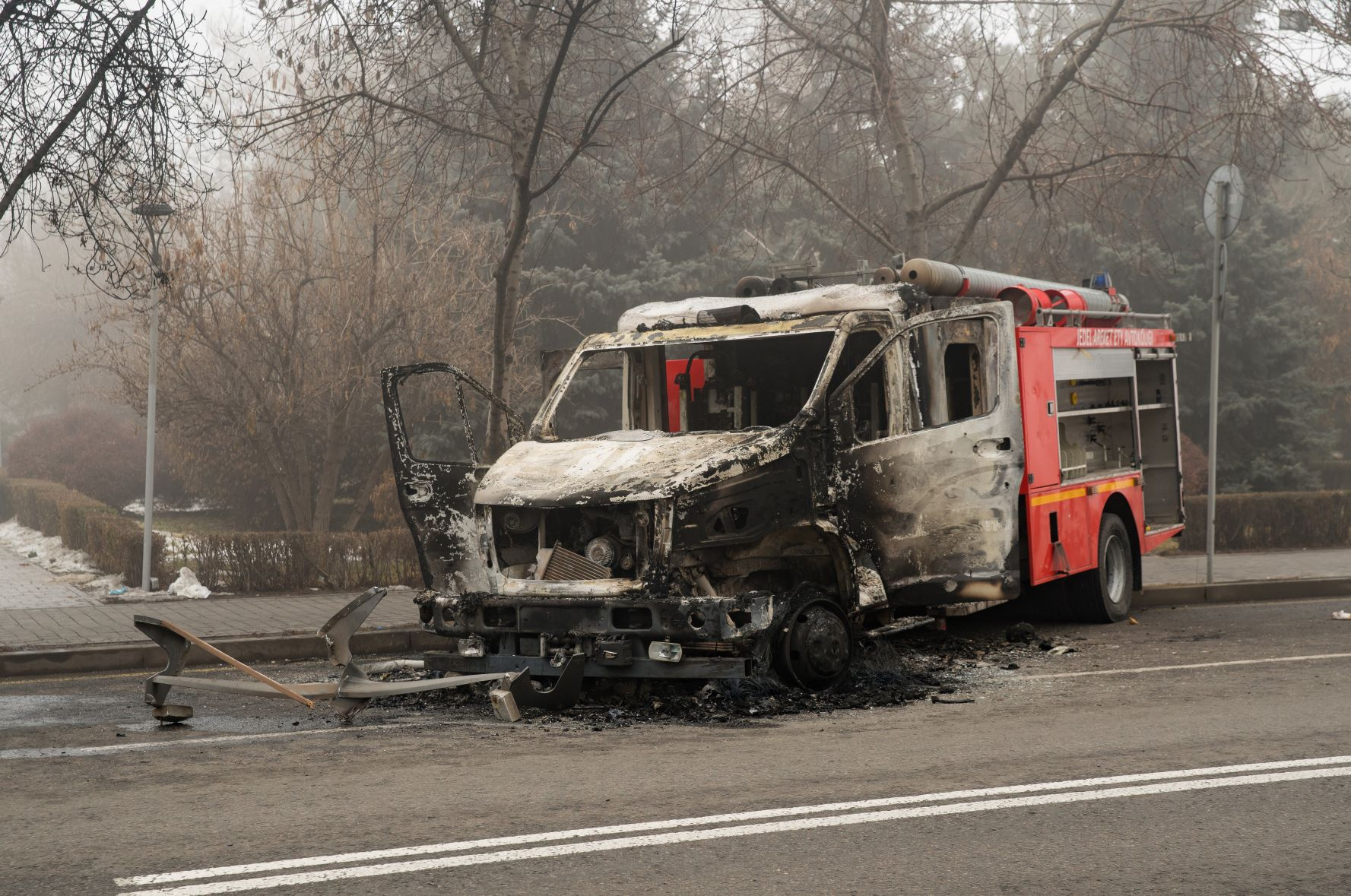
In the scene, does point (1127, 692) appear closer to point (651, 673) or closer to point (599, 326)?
point (651, 673)

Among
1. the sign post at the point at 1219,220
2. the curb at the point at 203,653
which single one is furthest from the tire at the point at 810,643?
the sign post at the point at 1219,220

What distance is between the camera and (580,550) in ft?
26.2

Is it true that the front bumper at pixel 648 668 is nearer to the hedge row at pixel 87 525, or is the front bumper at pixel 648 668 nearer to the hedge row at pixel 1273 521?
the hedge row at pixel 87 525

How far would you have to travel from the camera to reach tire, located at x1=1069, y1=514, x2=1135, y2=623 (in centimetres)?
1162

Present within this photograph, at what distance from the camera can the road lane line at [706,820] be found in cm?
470

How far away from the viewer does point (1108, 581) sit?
11.8 meters

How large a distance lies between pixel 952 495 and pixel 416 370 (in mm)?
3502

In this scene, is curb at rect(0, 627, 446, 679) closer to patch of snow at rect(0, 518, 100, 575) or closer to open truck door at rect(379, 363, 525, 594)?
open truck door at rect(379, 363, 525, 594)

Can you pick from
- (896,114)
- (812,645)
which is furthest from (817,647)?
(896,114)

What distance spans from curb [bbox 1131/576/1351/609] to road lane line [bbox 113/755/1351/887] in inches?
291

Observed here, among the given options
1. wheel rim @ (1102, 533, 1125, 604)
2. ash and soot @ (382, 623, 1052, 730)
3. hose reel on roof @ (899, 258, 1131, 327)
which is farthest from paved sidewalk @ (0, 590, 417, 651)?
wheel rim @ (1102, 533, 1125, 604)

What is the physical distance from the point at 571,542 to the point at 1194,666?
4.29 m

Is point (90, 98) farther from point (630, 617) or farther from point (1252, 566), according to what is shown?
point (1252, 566)

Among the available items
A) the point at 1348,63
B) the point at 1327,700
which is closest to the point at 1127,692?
the point at 1327,700
